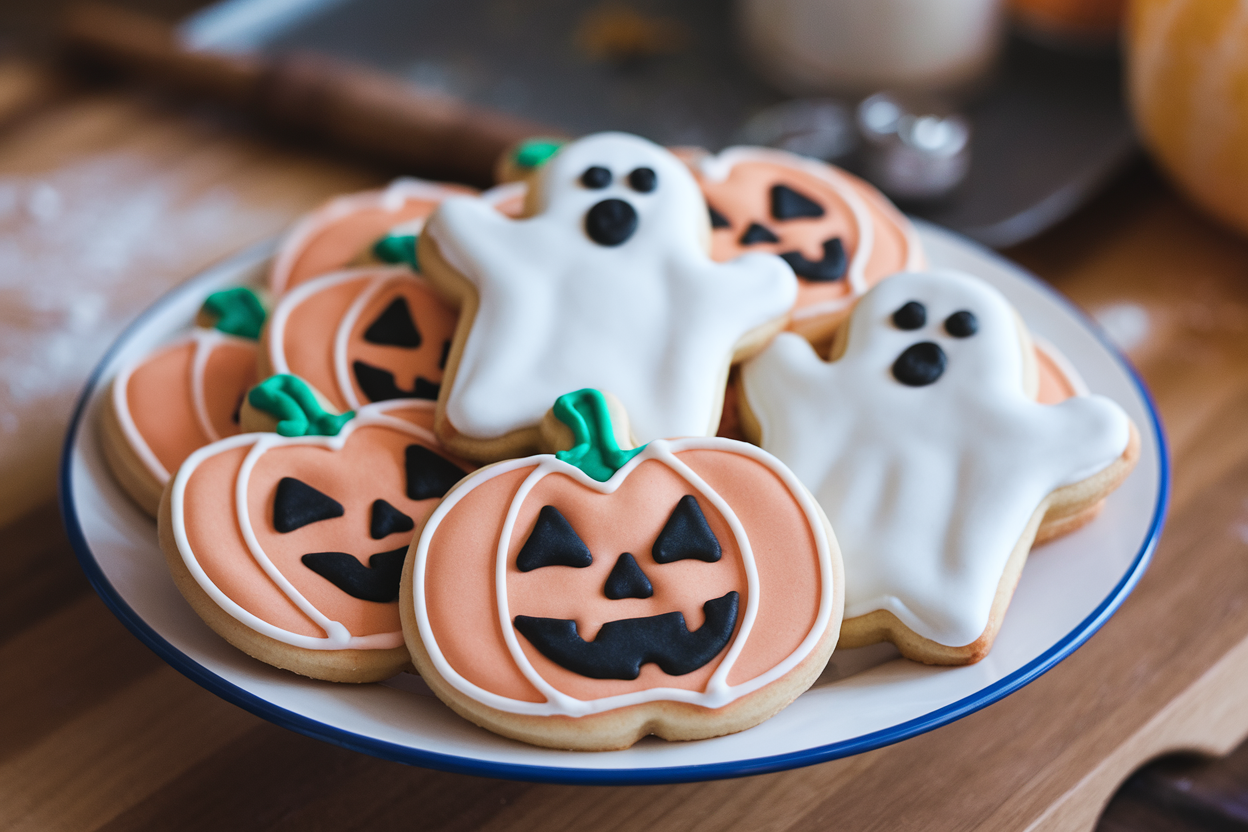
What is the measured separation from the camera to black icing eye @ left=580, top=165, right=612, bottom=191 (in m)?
0.84

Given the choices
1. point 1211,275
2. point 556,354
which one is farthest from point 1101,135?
point 556,354

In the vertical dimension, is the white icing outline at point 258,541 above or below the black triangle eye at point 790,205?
below

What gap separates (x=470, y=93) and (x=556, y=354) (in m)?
0.82

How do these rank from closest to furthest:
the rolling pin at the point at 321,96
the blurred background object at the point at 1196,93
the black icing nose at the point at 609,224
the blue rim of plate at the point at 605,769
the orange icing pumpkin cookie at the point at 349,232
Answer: the blue rim of plate at the point at 605,769
the black icing nose at the point at 609,224
the orange icing pumpkin cookie at the point at 349,232
the blurred background object at the point at 1196,93
the rolling pin at the point at 321,96

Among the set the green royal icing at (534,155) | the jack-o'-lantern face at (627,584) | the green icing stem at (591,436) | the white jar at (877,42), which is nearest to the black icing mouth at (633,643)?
the jack-o'-lantern face at (627,584)

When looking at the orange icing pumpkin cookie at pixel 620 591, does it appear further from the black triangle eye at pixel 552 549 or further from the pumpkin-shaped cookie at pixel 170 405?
the pumpkin-shaped cookie at pixel 170 405

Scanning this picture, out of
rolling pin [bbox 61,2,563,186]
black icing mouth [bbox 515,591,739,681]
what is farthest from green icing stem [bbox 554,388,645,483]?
rolling pin [bbox 61,2,563,186]

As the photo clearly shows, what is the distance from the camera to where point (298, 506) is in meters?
0.70

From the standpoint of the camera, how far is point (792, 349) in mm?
795

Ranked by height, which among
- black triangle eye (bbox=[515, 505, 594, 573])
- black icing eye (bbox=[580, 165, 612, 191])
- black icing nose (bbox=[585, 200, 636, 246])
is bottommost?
black triangle eye (bbox=[515, 505, 594, 573])

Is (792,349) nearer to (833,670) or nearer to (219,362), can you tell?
(833,670)

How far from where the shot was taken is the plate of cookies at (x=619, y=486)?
630 mm

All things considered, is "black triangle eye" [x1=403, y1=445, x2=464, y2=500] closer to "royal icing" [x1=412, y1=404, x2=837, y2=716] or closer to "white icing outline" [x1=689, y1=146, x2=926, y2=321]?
"royal icing" [x1=412, y1=404, x2=837, y2=716]

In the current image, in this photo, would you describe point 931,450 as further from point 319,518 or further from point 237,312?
point 237,312
